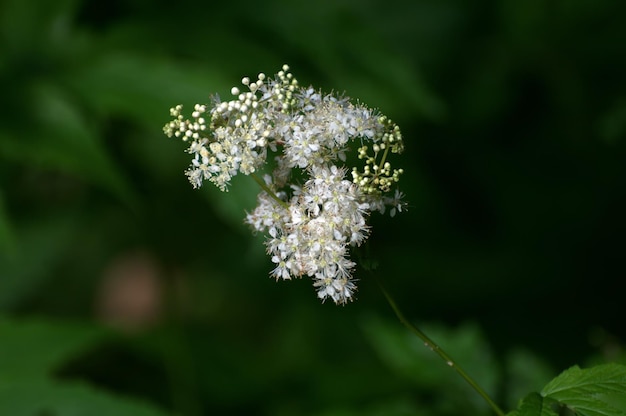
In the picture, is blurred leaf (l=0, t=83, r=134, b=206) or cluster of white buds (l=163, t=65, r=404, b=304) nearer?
cluster of white buds (l=163, t=65, r=404, b=304)

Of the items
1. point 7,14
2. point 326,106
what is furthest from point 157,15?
point 326,106

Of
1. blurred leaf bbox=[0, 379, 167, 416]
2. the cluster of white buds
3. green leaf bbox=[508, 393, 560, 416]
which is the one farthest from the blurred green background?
green leaf bbox=[508, 393, 560, 416]

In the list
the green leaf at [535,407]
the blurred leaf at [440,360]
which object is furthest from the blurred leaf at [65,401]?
the green leaf at [535,407]

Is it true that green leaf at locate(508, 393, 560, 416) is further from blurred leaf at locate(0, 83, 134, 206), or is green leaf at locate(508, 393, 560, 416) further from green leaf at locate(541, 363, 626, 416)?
blurred leaf at locate(0, 83, 134, 206)

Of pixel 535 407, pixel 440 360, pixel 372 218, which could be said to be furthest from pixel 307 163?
pixel 372 218

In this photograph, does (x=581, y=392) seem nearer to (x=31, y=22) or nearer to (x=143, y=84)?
(x=143, y=84)

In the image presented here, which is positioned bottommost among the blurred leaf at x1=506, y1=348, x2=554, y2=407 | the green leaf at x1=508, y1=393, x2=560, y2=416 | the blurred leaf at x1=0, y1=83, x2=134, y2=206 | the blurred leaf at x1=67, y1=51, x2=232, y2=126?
the green leaf at x1=508, y1=393, x2=560, y2=416

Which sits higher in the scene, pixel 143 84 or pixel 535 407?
pixel 143 84
